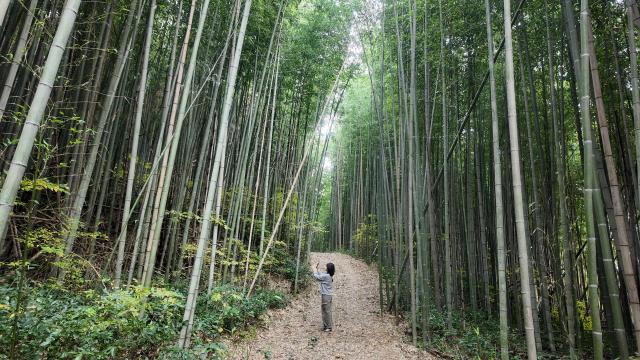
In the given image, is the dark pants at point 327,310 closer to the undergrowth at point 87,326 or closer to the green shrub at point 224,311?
the green shrub at point 224,311

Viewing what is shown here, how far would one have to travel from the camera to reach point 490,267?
278 inches

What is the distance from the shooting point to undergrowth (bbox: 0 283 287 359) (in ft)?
6.24

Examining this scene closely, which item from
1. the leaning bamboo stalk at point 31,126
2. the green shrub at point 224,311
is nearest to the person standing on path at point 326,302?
the green shrub at point 224,311

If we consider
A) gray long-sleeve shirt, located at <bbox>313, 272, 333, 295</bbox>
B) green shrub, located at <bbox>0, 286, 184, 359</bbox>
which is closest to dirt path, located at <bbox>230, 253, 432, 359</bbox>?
gray long-sleeve shirt, located at <bbox>313, 272, 333, 295</bbox>

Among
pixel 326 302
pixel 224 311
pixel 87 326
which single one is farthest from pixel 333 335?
pixel 87 326

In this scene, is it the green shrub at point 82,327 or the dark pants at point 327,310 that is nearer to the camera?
the green shrub at point 82,327

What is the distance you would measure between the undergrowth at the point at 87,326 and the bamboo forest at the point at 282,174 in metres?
0.02

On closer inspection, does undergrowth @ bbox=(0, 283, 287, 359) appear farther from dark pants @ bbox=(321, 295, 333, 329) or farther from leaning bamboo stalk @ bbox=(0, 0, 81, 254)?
dark pants @ bbox=(321, 295, 333, 329)

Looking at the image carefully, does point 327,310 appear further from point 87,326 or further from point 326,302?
point 87,326

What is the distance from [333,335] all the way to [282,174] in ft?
13.0

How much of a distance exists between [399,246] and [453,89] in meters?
2.64

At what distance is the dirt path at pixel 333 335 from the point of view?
13.4 feet

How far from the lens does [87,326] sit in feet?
6.96

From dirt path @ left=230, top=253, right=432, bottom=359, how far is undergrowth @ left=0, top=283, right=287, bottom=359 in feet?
3.48
